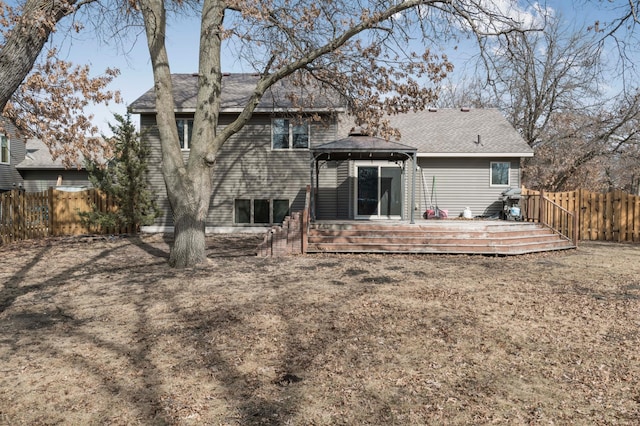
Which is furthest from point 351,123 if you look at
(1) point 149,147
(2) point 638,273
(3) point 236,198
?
(2) point 638,273

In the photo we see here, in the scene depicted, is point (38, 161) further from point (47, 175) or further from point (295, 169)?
point (295, 169)

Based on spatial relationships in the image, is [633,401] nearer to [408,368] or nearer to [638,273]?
[408,368]

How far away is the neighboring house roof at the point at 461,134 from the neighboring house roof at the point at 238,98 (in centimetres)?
383

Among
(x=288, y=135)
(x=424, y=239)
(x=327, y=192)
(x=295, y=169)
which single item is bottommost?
(x=424, y=239)

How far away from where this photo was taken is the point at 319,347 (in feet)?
16.0

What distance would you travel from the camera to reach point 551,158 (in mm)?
26406

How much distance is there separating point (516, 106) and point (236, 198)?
21229mm

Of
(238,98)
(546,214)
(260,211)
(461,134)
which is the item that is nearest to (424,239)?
(546,214)

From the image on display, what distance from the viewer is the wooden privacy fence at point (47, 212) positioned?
1414 centimetres

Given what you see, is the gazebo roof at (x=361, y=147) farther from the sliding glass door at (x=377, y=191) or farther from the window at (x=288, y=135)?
the sliding glass door at (x=377, y=191)

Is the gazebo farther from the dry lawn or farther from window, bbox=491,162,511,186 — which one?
the dry lawn

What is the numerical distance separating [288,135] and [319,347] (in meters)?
12.9

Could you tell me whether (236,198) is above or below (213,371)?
above

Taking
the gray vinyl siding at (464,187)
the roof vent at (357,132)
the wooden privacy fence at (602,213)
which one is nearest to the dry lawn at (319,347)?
the roof vent at (357,132)
